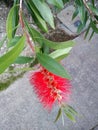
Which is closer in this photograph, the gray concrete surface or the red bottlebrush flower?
the red bottlebrush flower

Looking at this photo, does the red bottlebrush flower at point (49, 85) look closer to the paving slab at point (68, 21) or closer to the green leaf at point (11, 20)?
the green leaf at point (11, 20)

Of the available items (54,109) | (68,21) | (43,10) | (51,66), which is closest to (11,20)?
(43,10)

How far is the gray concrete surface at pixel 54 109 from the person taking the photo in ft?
8.48

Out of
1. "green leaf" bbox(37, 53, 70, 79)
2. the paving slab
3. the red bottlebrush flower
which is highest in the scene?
"green leaf" bbox(37, 53, 70, 79)

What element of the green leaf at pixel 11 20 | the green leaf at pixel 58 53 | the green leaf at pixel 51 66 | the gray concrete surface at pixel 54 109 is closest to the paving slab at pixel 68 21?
the gray concrete surface at pixel 54 109

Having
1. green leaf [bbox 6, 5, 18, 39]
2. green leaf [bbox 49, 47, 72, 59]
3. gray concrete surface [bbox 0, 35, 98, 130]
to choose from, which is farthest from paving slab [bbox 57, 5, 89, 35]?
green leaf [bbox 49, 47, 72, 59]

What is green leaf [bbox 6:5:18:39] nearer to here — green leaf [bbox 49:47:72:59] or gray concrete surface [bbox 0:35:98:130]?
green leaf [bbox 49:47:72:59]

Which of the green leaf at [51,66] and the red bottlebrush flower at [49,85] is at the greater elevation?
the green leaf at [51,66]

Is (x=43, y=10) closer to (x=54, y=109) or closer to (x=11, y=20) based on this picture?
(x=11, y=20)

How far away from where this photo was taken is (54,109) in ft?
8.72

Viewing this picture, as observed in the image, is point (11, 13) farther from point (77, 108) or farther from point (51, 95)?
point (77, 108)

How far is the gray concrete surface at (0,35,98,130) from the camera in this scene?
2.59 metres

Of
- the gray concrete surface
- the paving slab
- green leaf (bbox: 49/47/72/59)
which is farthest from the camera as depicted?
the paving slab

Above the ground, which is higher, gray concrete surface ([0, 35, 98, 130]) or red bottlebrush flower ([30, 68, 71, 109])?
red bottlebrush flower ([30, 68, 71, 109])
